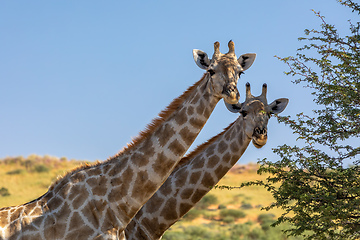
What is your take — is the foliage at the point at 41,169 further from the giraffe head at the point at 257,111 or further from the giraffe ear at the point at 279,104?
the giraffe ear at the point at 279,104

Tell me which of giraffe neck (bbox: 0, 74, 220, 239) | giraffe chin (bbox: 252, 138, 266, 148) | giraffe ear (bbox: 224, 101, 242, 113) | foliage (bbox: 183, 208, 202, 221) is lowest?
giraffe neck (bbox: 0, 74, 220, 239)

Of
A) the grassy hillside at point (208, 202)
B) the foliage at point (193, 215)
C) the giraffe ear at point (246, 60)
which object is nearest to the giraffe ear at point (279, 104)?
the giraffe ear at point (246, 60)

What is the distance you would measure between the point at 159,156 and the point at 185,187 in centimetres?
214

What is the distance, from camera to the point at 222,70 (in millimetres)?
8305

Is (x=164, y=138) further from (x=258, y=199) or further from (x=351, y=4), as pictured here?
(x=258, y=199)

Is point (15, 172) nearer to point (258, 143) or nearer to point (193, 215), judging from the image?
point (193, 215)

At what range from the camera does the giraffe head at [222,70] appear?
802 centimetres

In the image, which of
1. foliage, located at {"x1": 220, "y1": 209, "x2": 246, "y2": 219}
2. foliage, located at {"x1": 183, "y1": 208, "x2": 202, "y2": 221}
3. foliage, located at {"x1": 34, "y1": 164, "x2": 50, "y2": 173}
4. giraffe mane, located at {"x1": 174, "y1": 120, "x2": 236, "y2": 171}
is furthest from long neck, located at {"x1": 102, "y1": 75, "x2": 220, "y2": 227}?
foliage, located at {"x1": 34, "y1": 164, "x2": 50, "y2": 173}

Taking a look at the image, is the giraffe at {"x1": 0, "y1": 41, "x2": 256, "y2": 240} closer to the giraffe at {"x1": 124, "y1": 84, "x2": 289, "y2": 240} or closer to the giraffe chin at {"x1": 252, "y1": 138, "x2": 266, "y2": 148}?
the giraffe at {"x1": 124, "y1": 84, "x2": 289, "y2": 240}

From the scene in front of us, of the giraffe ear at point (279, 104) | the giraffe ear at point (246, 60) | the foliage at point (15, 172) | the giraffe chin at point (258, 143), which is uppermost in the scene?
the foliage at point (15, 172)

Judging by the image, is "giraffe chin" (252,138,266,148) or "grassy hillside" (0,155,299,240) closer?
"giraffe chin" (252,138,266,148)

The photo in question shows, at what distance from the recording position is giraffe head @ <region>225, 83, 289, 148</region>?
10.4 metres

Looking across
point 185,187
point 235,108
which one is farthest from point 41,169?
point 185,187

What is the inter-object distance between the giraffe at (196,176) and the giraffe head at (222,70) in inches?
85.9
